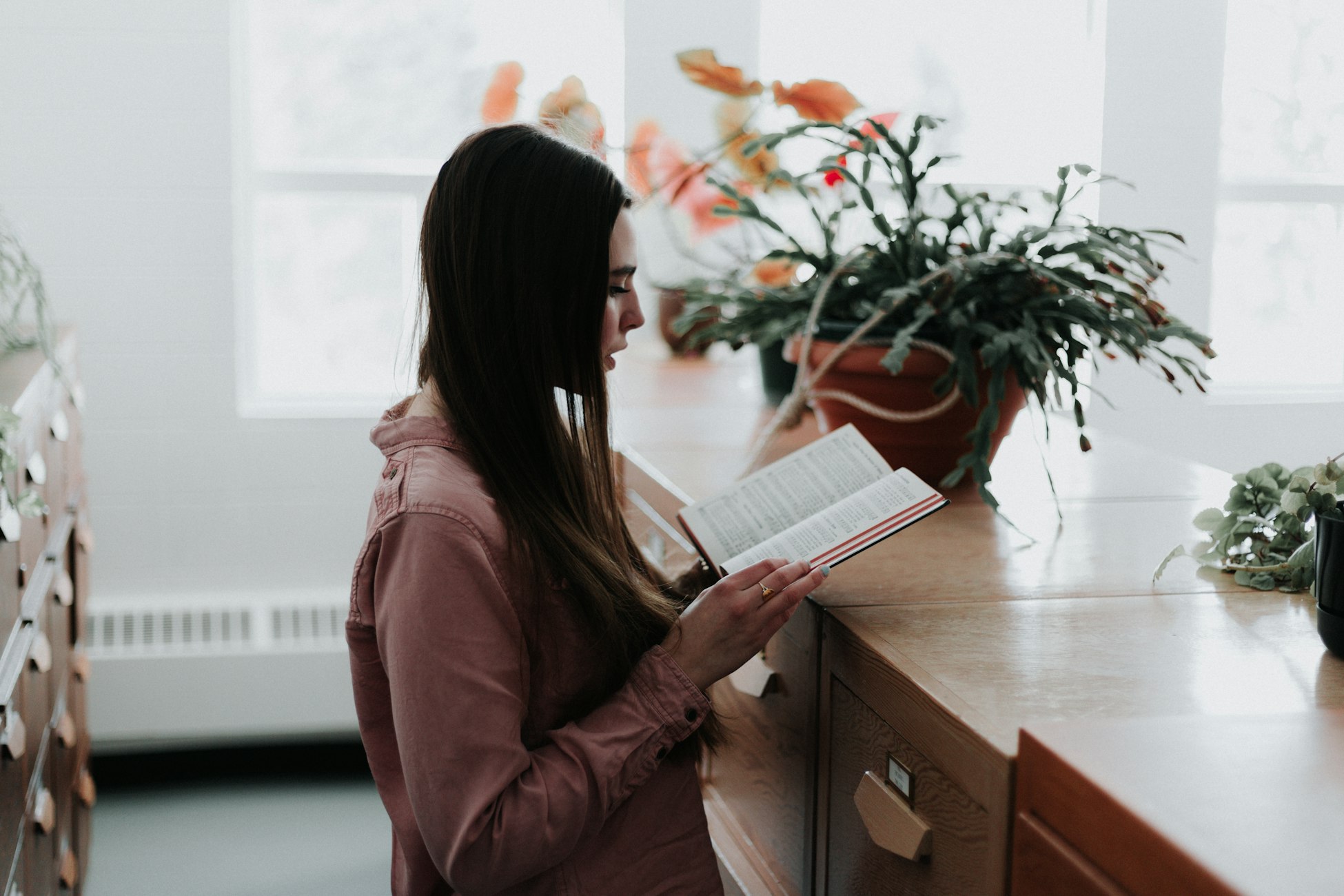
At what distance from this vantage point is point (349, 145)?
3.04 metres

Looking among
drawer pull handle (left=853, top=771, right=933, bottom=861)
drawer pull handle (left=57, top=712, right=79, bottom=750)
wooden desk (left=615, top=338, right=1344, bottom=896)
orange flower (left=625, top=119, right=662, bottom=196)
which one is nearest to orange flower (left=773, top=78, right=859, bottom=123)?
wooden desk (left=615, top=338, right=1344, bottom=896)

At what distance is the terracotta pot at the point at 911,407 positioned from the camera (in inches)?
60.1

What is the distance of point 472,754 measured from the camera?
0.92 metres

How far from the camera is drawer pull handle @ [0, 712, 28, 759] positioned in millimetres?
1513

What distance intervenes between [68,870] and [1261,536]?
6.58 ft

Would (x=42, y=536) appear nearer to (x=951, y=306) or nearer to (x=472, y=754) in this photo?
(x=472, y=754)

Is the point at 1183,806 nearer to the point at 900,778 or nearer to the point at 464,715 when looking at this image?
the point at 900,778

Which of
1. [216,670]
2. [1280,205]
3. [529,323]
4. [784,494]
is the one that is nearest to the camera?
[529,323]

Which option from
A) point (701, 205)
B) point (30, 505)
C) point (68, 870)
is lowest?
point (68, 870)

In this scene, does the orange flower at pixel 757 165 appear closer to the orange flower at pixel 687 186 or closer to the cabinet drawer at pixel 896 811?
the orange flower at pixel 687 186

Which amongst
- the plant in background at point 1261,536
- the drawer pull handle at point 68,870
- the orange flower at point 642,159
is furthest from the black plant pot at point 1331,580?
the drawer pull handle at point 68,870

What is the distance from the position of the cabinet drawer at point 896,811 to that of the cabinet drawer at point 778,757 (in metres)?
0.06

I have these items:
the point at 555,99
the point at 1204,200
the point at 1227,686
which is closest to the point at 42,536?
the point at 555,99

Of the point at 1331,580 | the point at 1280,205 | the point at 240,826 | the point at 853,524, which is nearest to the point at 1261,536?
the point at 1331,580
